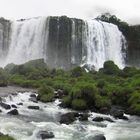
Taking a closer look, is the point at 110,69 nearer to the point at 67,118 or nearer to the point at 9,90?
the point at 9,90

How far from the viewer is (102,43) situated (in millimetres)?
88500

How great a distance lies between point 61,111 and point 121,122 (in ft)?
19.4

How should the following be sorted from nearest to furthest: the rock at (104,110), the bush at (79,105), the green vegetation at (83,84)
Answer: the rock at (104,110), the bush at (79,105), the green vegetation at (83,84)

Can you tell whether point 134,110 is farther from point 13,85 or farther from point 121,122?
point 13,85

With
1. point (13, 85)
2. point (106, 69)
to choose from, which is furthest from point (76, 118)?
point (106, 69)

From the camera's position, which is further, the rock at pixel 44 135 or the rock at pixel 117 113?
the rock at pixel 117 113

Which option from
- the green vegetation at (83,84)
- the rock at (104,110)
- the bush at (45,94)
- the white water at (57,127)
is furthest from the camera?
the bush at (45,94)

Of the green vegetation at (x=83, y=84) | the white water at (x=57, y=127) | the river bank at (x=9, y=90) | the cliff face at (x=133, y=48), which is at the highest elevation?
the cliff face at (x=133, y=48)

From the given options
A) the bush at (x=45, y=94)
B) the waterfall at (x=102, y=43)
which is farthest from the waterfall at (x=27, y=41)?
the bush at (x=45, y=94)

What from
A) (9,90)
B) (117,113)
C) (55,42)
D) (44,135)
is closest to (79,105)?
(117,113)

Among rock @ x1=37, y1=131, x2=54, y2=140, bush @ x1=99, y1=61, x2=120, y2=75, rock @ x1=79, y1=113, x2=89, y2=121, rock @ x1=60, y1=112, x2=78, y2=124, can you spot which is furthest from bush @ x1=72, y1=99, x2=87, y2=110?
bush @ x1=99, y1=61, x2=120, y2=75

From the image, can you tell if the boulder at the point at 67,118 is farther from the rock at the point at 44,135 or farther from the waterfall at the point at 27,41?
the waterfall at the point at 27,41

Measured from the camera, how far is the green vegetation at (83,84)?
153 ft

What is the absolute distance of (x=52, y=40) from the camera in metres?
86.8
